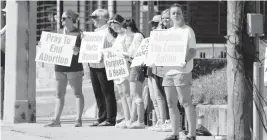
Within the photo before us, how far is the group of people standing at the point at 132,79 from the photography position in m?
9.37

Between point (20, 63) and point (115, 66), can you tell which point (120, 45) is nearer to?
point (115, 66)

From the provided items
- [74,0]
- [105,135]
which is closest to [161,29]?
[105,135]

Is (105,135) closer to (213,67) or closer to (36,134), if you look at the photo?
(36,134)

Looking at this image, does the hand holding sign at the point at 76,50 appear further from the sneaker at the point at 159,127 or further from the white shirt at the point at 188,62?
the white shirt at the point at 188,62

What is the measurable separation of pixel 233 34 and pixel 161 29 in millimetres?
1984

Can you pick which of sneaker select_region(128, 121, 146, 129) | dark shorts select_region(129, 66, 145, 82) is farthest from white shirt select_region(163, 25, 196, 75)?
sneaker select_region(128, 121, 146, 129)

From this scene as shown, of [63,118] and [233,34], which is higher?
[233,34]

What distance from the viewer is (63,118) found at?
14695 millimetres

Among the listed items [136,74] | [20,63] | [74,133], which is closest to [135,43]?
[136,74]

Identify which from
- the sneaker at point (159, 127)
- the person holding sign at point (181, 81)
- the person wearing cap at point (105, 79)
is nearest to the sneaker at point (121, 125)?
the person wearing cap at point (105, 79)

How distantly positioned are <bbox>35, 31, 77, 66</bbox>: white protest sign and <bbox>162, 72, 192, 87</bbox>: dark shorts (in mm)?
2862

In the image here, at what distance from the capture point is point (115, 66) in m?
11.6

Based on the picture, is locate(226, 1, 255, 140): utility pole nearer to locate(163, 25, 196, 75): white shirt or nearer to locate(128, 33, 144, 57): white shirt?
locate(163, 25, 196, 75): white shirt

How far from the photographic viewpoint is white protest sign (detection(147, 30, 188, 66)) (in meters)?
9.37
